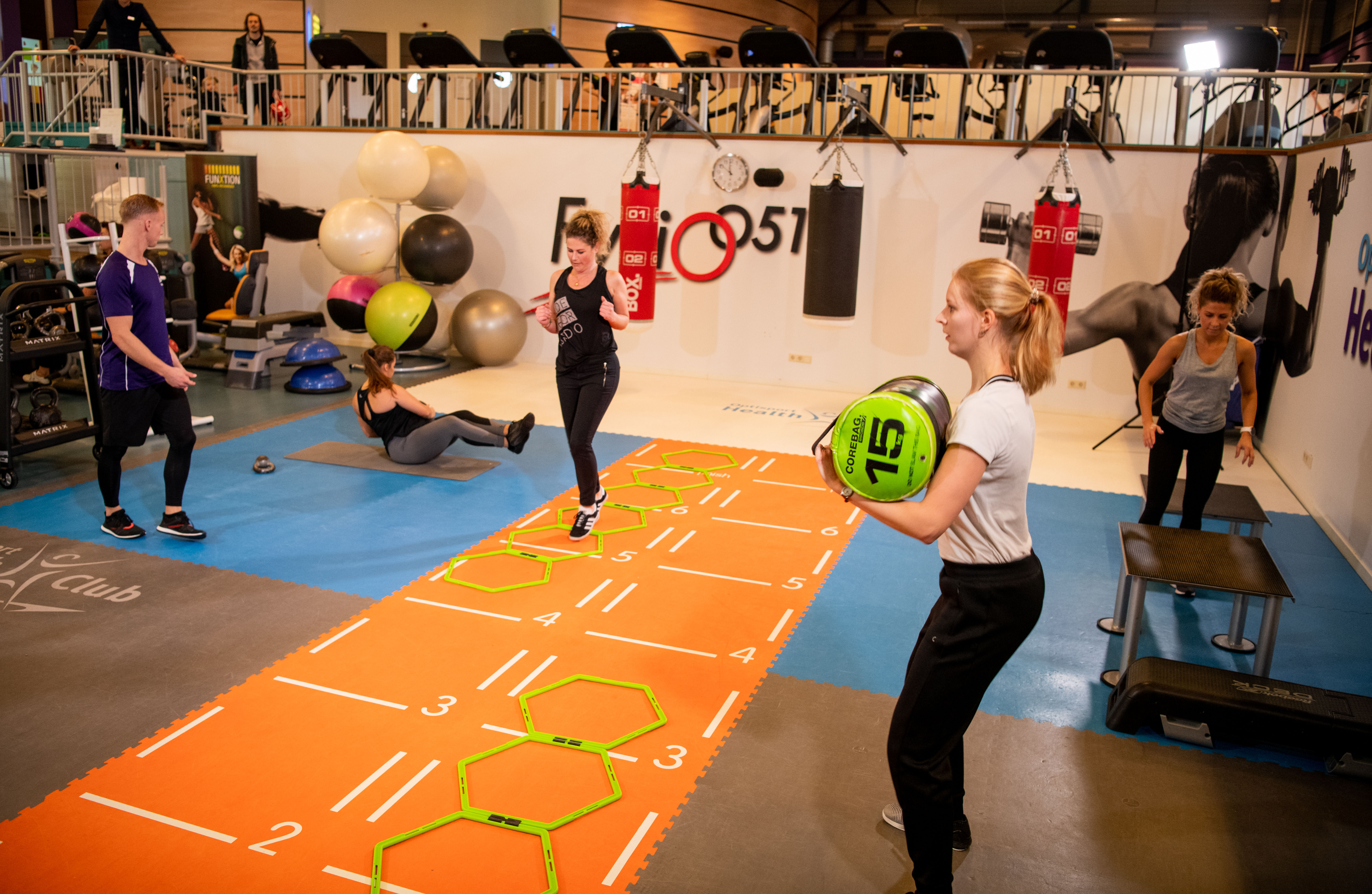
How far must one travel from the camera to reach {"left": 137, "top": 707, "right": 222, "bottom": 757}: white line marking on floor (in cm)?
295

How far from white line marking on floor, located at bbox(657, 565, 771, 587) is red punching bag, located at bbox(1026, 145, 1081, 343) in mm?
3803

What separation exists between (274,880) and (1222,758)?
293cm

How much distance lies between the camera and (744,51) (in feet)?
28.5

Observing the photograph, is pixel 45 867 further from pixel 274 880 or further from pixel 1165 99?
pixel 1165 99

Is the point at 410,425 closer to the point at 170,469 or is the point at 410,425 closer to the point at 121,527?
the point at 170,469

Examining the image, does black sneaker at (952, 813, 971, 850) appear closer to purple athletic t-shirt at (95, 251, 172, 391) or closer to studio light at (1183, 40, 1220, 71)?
purple athletic t-shirt at (95, 251, 172, 391)

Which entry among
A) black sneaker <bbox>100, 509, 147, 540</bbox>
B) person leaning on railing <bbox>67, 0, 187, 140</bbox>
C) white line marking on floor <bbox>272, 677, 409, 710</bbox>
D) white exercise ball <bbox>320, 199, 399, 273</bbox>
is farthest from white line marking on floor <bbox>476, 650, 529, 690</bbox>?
person leaning on railing <bbox>67, 0, 187, 140</bbox>

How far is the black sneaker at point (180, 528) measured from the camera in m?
4.68

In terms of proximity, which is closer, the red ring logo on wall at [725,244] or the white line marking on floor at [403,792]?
the white line marking on floor at [403,792]

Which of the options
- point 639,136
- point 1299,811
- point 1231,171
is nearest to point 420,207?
point 639,136

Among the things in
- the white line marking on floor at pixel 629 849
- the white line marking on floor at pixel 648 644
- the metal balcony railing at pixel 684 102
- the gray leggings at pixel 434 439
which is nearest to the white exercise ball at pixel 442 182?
the metal balcony railing at pixel 684 102

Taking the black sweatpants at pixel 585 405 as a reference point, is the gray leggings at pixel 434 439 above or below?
below

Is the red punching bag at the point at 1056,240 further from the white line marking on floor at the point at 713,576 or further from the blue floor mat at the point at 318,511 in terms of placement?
the white line marking on floor at the point at 713,576

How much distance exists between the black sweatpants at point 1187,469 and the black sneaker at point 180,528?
178 inches
